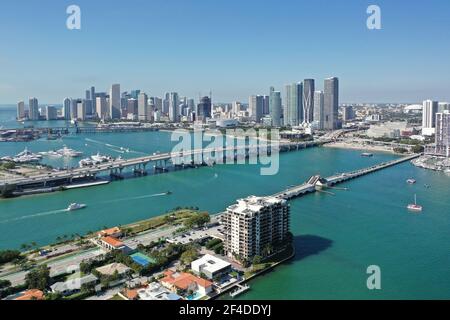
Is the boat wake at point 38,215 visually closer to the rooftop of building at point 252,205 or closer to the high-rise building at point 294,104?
→ the rooftop of building at point 252,205

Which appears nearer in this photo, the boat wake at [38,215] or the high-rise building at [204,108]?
the boat wake at [38,215]

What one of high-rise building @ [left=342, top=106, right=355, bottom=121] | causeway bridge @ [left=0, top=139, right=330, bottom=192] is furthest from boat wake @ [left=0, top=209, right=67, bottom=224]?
high-rise building @ [left=342, top=106, right=355, bottom=121]

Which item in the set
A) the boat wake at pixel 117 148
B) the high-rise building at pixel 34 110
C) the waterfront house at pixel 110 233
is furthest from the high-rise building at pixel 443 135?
the high-rise building at pixel 34 110

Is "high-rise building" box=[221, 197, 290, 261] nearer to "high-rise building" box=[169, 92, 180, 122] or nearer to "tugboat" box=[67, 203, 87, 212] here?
"tugboat" box=[67, 203, 87, 212]

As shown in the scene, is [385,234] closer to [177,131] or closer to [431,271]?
[431,271]

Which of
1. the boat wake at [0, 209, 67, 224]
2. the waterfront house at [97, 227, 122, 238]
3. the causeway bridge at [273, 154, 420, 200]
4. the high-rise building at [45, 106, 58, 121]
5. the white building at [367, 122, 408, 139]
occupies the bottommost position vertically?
the boat wake at [0, 209, 67, 224]

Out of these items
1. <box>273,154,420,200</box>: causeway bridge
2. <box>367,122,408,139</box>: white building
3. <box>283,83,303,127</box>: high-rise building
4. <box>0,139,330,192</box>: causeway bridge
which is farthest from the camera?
<box>283,83,303,127</box>: high-rise building

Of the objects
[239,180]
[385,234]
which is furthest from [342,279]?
[239,180]
